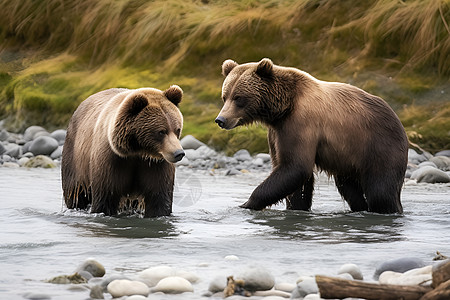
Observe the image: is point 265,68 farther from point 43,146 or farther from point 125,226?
point 43,146

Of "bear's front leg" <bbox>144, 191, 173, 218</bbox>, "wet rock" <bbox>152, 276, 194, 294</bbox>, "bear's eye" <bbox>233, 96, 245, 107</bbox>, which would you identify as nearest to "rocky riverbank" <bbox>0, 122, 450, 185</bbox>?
"bear's eye" <bbox>233, 96, 245, 107</bbox>

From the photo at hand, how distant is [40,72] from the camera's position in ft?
58.9

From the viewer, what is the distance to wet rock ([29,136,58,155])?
46.9 feet

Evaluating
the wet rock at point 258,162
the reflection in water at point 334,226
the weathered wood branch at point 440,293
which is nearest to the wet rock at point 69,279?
the weathered wood branch at point 440,293

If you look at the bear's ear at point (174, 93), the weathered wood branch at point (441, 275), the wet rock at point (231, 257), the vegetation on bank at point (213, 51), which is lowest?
the wet rock at point (231, 257)

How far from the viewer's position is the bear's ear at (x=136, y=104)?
6.35 metres

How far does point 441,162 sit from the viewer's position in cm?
1252

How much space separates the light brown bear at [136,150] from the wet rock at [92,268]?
6.72 ft

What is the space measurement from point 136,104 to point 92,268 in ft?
7.61

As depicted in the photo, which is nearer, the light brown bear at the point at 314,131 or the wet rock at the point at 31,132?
the light brown bear at the point at 314,131

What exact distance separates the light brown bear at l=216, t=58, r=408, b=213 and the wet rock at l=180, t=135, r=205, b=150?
6834 mm

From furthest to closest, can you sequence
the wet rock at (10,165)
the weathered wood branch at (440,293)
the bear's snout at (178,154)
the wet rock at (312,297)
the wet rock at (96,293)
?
the wet rock at (10,165) < the bear's snout at (178,154) < the wet rock at (96,293) < the wet rock at (312,297) < the weathered wood branch at (440,293)

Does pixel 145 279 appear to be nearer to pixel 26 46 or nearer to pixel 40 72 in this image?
pixel 40 72

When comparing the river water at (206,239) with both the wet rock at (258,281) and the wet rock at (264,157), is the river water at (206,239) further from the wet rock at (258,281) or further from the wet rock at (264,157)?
the wet rock at (264,157)
